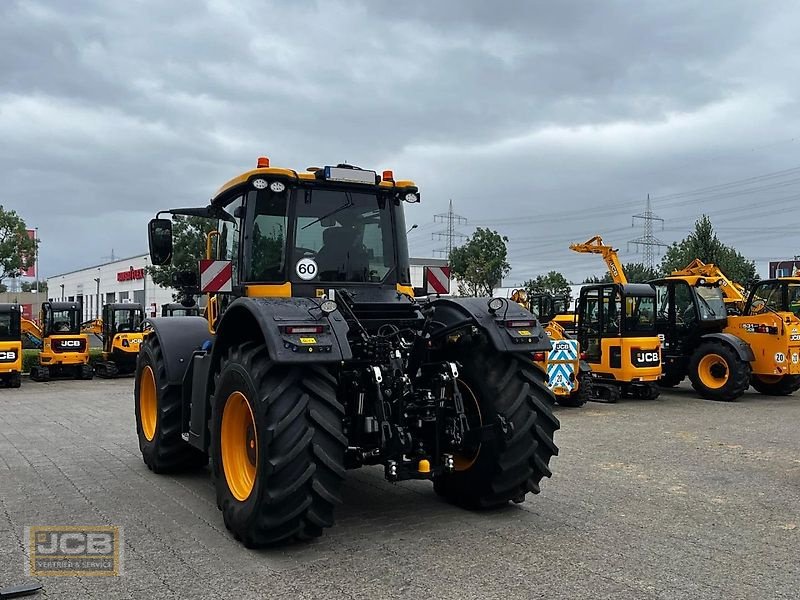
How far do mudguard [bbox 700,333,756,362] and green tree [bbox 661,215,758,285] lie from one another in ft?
54.8

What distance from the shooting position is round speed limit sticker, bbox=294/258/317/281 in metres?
5.96

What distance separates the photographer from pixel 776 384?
1544 cm

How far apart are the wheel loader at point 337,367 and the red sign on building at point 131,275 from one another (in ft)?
157

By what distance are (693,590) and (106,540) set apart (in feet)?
12.6

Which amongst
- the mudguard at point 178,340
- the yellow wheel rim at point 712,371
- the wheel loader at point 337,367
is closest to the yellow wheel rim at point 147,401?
the mudguard at point 178,340

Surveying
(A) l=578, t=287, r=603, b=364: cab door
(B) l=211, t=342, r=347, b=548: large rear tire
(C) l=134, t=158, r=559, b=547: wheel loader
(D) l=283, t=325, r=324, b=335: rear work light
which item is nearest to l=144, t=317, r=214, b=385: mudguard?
(C) l=134, t=158, r=559, b=547: wheel loader

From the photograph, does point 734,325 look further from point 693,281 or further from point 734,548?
point 734,548

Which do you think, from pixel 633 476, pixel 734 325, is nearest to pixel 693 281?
pixel 734 325

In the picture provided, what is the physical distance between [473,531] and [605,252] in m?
14.6

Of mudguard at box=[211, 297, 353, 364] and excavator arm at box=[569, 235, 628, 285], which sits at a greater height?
excavator arm at box=[569, 235, 628, 285]

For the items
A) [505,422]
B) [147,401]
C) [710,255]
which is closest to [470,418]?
[505,422]

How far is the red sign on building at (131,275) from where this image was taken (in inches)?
2050

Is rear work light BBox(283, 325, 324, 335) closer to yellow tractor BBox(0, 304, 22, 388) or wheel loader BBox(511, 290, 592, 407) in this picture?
wheel loader BBox(511, 290, 592, 407)

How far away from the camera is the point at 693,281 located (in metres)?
15.8
